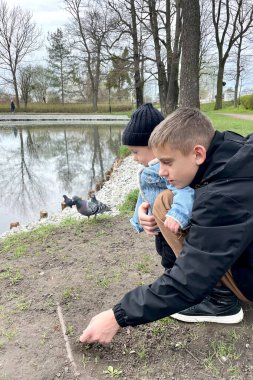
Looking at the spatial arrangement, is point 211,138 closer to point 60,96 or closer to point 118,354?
point 118,354

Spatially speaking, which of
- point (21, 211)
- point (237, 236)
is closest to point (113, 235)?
point (237, 236)

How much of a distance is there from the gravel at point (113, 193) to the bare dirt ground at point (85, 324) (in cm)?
212

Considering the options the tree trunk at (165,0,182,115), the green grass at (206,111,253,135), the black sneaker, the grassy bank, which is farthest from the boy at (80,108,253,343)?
the grassy bank

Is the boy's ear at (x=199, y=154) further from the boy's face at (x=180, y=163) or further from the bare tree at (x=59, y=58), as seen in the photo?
the bare tree at (x=59, y=58)

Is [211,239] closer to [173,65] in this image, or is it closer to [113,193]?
[113,193]

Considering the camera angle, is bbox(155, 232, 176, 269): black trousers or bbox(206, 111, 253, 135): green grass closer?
bbox(155, 232, 176, 269): black trousers

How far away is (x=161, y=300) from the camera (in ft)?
5.28

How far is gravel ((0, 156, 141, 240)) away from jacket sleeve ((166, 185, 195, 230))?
364 centimetres

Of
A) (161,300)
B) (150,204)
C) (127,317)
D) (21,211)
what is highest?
(150,204)

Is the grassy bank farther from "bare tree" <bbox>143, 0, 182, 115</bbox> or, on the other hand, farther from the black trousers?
the black trousers

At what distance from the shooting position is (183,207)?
1.81 meters

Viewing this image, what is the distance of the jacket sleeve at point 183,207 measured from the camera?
5.92 ft

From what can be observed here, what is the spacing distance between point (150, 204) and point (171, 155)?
657 millimetres

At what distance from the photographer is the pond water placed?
8.09m
